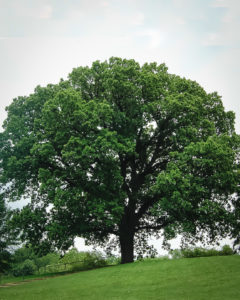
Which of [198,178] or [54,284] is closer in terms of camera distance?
[54,284]

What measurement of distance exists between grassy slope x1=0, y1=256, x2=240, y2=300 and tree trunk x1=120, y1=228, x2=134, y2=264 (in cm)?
487

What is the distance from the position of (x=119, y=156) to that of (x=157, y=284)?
12.3m

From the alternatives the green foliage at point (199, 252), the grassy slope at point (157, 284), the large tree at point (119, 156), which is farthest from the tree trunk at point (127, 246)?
the grassy slope at point (157, 284)

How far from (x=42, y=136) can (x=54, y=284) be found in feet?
36.1

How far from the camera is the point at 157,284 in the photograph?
15273mm

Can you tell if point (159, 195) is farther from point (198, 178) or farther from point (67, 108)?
point (67, 108)

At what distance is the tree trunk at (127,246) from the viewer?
82.9 feet

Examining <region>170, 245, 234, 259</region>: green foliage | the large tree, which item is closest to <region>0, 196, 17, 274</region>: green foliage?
the large tree

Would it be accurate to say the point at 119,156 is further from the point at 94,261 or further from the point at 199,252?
the point at 94,261

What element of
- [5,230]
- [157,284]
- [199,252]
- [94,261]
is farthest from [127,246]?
[5,230]

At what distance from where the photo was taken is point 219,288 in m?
13.2

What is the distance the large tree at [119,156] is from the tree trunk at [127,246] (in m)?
0.08

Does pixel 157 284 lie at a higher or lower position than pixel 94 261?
lower

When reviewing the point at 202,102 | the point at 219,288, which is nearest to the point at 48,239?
the point at 219,288
